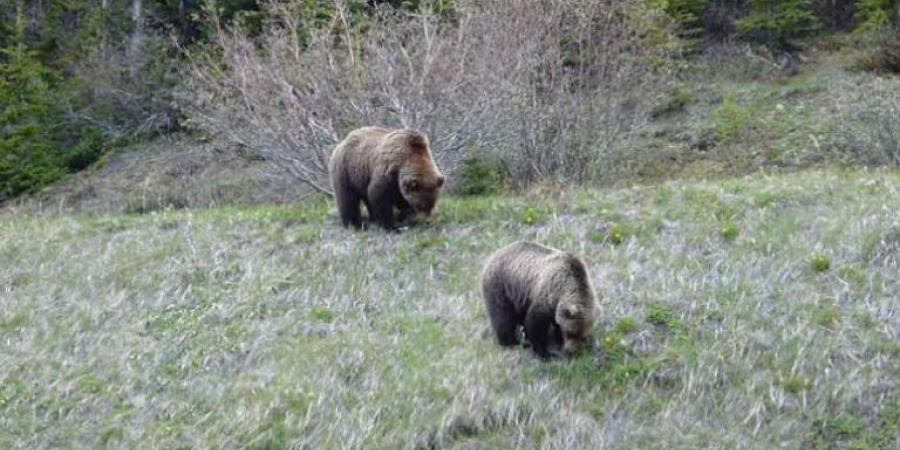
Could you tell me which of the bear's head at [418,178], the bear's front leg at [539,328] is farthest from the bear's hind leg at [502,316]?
the bear's head at [418,178]

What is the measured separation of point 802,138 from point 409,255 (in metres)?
10.8

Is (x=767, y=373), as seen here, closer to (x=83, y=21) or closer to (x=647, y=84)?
(x=647, y=84)

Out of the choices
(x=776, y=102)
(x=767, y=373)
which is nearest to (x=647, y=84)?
(x=776, y=102)

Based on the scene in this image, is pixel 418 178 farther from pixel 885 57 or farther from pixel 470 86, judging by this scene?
pixel 885 57

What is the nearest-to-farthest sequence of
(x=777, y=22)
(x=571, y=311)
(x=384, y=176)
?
(x=571, y=311) → (x=384, y=176) → (x=777, y=22)

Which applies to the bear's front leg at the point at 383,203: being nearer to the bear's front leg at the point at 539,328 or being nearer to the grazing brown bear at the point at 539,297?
the grazing brown bear at the point at 539,297

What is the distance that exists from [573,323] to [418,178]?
3741 millimetres

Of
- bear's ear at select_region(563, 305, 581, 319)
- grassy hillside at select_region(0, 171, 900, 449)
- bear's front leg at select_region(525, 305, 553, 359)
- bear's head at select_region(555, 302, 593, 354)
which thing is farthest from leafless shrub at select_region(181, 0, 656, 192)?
bear's ear at select_region(563, 305, 581, 319)

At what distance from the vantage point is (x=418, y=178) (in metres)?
12.2

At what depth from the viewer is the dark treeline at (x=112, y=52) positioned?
23.9 metres

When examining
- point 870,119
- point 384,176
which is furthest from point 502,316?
point 870,119

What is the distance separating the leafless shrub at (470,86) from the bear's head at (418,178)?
12.0 feet

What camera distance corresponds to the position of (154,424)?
948 centimetres

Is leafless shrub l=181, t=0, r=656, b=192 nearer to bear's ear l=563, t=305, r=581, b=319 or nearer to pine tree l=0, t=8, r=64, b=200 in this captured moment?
bear's ear l=563, t=305, r=581, b=319
